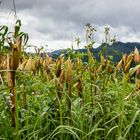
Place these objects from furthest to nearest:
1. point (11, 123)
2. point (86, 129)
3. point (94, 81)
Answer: point (94, 81)
point (86, 129)
point (11, 123)

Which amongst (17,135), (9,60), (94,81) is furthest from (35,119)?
(94,81)

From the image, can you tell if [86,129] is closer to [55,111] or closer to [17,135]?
[55,111]

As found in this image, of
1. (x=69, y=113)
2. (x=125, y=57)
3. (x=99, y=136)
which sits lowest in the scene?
(x=99, y=136)

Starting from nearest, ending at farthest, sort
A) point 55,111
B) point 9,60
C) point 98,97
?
point 9,60 < point 55,111 < point 98,97

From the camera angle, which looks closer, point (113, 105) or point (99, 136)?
point (99, 136)

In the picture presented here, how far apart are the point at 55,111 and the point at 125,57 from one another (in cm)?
91

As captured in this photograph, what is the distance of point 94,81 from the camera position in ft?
13.2

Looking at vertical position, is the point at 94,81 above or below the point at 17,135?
above

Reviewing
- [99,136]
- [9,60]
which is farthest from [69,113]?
[9,60]

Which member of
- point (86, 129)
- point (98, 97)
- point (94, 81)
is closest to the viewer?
point (86, 129)

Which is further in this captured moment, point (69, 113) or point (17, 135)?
point (69, 113)

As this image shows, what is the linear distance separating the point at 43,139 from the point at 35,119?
0.18 m

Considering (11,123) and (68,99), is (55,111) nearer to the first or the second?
(68,99)

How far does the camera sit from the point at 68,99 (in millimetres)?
3229
